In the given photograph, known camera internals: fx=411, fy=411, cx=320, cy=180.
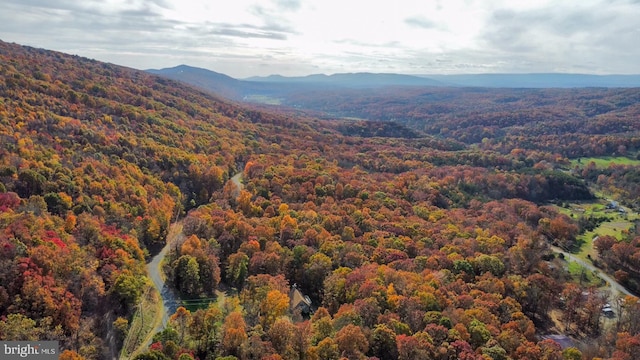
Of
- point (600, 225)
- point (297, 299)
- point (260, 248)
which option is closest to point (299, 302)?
point (297, 299)

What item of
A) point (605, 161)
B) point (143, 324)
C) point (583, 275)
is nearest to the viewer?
point (143, 324)

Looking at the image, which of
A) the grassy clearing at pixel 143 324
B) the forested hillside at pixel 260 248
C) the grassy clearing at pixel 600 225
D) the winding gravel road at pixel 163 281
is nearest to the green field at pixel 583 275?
the forested hillside at pixel 260 248

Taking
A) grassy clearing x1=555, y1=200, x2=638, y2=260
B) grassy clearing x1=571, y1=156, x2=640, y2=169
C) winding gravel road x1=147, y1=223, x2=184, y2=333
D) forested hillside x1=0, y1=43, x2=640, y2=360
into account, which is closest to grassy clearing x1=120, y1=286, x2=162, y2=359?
winding gravel road x1=147, y1=223, x2=184, y2=333

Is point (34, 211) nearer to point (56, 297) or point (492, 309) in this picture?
point (56, 297)

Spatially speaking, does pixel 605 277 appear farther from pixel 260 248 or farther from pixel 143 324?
pixel 143 324

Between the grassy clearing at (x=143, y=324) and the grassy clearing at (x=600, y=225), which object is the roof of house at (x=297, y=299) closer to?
the grassy clearing at (x=143, y=324)

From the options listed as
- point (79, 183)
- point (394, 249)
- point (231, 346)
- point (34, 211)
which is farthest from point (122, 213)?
point (394, 249)
